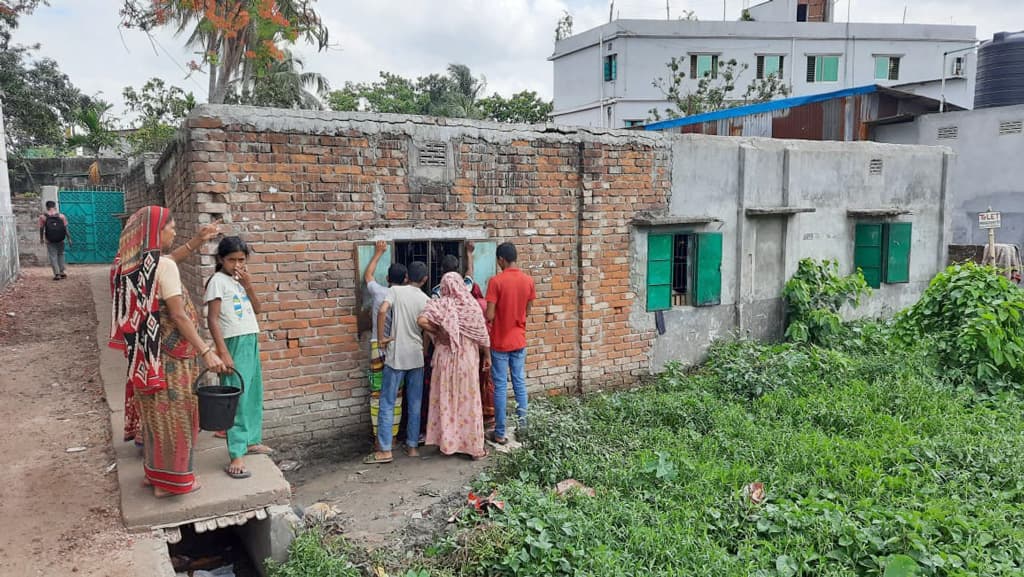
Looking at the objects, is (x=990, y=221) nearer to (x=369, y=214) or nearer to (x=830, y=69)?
(x=369, y=214)

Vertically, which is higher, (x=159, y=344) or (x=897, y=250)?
(x=897, y=250)

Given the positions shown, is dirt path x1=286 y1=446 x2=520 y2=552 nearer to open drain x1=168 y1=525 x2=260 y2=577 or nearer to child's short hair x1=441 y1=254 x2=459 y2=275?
open drain x1=168 y1=525 x2=260 y2=577

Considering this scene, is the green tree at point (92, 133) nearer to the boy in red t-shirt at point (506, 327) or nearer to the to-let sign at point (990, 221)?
the boy in red t-shirt at point (506, 327)

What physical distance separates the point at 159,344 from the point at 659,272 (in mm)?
5401

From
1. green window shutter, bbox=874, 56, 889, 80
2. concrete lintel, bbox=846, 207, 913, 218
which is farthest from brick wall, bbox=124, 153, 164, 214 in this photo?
green window shutter, bbox=874, 56, 889, 80

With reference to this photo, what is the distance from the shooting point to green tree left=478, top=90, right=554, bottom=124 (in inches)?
1277

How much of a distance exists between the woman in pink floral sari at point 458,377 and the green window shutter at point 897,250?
276 inches

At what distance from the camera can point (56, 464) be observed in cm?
429

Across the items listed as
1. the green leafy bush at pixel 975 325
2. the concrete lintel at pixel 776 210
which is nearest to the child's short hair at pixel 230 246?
the concrete lintel at pixel 776 210

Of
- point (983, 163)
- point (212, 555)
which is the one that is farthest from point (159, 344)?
point (983, 163)

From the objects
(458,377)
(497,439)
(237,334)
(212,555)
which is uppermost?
(237,334)

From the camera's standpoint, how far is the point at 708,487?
442 centimetres

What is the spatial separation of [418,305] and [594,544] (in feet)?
7.98

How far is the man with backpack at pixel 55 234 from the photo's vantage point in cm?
1213
